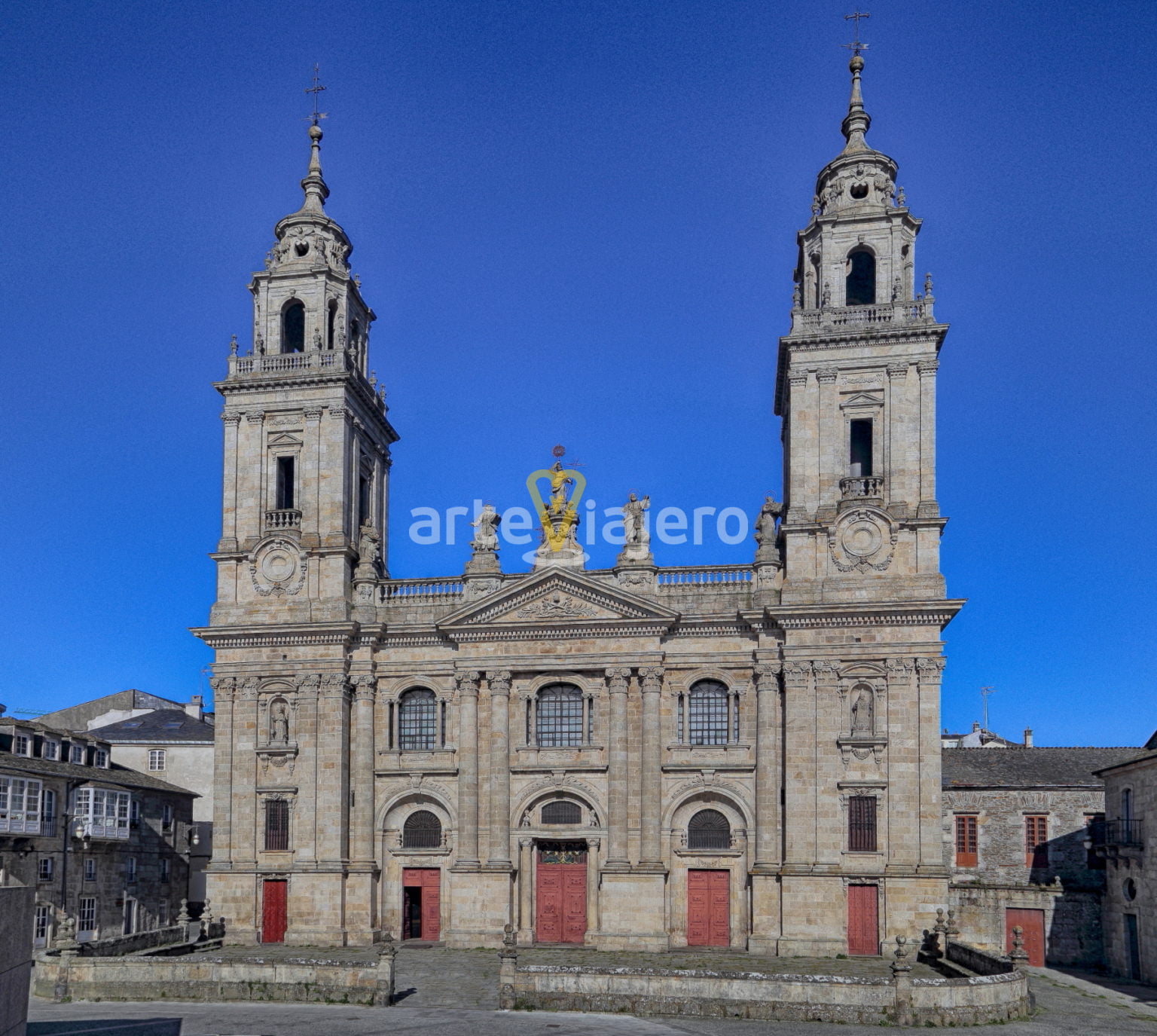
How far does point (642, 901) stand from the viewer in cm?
4834

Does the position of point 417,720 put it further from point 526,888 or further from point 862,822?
point 862,822

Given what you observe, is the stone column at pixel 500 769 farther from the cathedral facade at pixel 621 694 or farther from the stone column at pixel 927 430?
A: the stone column at pixel 927 430

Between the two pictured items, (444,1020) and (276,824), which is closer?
(444,1020)

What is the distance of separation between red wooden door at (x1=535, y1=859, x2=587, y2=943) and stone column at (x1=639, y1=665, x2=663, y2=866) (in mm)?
3018

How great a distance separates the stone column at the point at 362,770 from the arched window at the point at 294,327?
15.3 m

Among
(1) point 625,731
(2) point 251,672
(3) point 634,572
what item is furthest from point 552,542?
(2) point 251,672

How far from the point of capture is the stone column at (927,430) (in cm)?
4916

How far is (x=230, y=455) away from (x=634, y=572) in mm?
18365

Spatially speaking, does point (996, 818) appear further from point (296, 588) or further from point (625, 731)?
point (296, 588)

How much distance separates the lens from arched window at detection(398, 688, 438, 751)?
5253 cm

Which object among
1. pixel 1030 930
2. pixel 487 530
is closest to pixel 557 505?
pixel 487 530

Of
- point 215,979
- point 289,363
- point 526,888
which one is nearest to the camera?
point 215,979

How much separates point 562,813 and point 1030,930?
63.5 feet

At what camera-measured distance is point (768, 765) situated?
1917 inches
